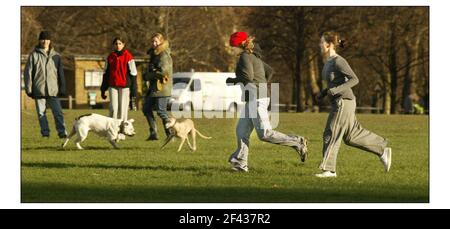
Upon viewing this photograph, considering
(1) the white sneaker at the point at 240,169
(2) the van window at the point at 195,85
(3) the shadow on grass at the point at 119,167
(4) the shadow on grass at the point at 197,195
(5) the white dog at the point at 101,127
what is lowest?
(4) the shadow on grass at the point at 197,195

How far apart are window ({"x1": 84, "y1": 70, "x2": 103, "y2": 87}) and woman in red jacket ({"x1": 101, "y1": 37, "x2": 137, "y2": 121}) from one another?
160ft

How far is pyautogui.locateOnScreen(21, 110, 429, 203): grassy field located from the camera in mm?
12156

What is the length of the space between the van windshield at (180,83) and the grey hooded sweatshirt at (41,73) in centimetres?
3083

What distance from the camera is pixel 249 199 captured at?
11859 millimetres

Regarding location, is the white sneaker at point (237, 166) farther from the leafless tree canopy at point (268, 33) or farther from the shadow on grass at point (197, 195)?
the leafless tree canopy at point (268, 33)

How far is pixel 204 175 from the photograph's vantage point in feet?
47.4

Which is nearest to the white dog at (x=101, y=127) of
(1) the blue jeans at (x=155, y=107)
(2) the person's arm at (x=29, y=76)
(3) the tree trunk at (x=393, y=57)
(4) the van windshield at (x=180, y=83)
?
(1) the blue jeans at (x=155, y=107)

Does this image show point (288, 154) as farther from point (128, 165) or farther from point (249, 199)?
point (249, 199)

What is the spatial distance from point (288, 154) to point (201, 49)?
151ft

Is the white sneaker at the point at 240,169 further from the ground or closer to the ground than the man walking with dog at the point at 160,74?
closer to the ground

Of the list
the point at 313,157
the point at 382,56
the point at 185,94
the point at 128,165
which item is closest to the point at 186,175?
the point at 128,165

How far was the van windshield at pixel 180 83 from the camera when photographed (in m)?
51.1

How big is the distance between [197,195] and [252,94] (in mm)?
2315

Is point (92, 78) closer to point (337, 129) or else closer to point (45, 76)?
point (45, 76)
